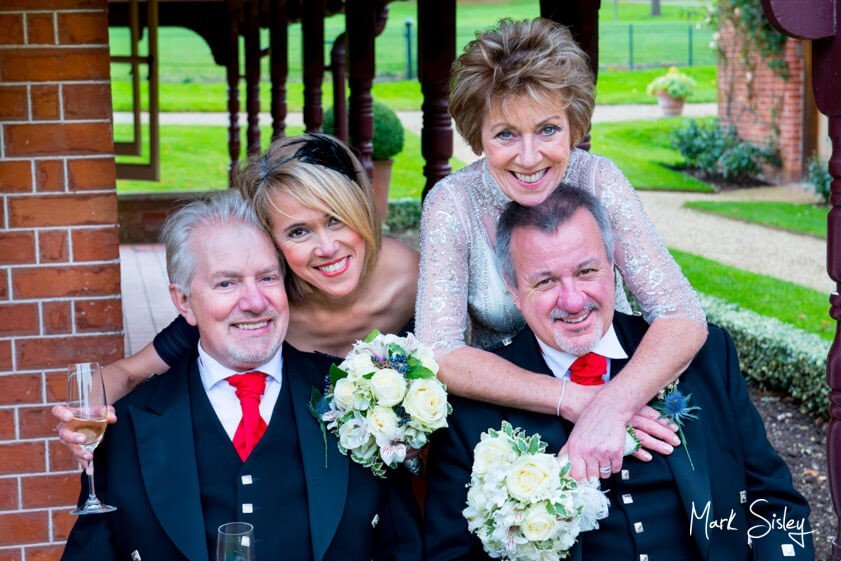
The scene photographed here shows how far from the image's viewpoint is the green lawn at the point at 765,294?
29.0ft

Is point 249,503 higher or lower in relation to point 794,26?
lower

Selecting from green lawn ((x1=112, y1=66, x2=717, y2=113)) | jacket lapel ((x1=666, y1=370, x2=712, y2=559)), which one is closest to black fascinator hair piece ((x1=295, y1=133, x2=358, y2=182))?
jacket lapel ((x1=666, y1=370, x2=712, y2=559))

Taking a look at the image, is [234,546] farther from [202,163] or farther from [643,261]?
[202,163]

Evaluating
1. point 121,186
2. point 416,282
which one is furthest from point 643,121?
point 416,282

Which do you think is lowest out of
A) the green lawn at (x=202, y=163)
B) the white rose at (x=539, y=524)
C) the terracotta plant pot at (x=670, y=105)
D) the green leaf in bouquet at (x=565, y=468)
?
the green lawn at (x=202, y=163)

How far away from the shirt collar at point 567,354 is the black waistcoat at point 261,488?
2.36 ft

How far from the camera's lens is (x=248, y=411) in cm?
295

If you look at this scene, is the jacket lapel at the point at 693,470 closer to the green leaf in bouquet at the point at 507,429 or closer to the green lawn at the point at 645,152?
the green leaf in bouquet at the point at 507,429

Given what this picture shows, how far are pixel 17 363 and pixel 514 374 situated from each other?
170cm

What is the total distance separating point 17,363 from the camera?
368cm

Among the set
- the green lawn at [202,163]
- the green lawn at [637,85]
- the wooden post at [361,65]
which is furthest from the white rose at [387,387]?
the green lawn at [637,85]

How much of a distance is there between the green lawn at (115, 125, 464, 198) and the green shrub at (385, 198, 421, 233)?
3.00 m

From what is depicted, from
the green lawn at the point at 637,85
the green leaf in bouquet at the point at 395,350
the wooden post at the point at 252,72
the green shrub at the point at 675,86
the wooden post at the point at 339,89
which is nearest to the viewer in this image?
the green leaf in bouquet at the point at 395,350

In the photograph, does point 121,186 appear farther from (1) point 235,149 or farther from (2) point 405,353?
(2) point 405,353
